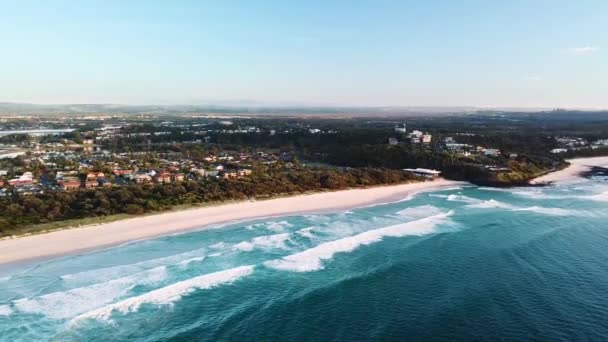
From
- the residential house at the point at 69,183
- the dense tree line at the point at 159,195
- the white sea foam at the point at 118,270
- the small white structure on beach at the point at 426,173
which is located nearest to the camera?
the white sea foam at the point at 118,270

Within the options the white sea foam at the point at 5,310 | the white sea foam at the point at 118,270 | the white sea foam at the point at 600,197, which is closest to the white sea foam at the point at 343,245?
the white sea foam at the point at 118,270

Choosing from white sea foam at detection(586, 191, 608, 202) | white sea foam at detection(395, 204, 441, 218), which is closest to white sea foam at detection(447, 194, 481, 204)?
white sea foam at detection(395, 204, 441, 218)

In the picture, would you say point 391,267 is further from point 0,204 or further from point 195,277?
point 0,204

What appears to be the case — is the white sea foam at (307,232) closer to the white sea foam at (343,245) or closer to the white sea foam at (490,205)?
the white sea foam at (343,245)

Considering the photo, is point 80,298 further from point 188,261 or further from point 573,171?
point 573,171

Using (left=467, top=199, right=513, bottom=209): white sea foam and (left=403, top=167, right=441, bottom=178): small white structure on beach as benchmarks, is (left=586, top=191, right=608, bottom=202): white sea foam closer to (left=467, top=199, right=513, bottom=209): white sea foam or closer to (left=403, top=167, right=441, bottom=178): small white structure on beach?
(left=467, top=199, right=513, bottom=209): white sea foam

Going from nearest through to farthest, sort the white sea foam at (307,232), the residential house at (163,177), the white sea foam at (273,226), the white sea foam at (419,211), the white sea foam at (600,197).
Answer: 1. the white sea foam at (307,232)
2. the white sea foam at (273,226)
3. the white sea foam at (419,211)
4. the white sea foam at (600,197)
5. the residential house at (163,177)
